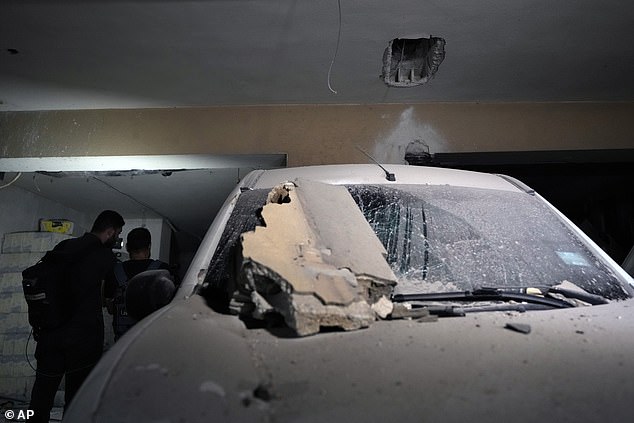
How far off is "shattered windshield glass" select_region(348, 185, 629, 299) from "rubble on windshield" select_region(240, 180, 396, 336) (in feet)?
0.49

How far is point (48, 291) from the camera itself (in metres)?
3.42

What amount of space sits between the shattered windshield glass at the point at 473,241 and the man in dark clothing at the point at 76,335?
2548 mm

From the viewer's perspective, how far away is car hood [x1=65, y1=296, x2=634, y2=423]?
37.9 inches

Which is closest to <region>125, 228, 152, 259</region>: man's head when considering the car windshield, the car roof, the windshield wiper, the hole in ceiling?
the car roof

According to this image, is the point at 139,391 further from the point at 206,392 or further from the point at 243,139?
the point at 243,139

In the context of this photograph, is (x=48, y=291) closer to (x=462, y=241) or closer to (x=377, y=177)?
(x=377, y=177)

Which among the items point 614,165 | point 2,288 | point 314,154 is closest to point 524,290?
point 314,154

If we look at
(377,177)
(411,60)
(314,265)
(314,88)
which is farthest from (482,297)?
(314,88)

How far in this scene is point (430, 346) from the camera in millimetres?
1245

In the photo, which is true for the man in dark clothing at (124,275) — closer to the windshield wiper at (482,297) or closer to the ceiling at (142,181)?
the ceiling at (142,181)

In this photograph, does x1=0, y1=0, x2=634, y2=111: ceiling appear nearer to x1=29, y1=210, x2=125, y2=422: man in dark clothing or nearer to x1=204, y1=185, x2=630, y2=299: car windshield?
x1=29, y1=210, x2=125, y2=422: man in dark clothing

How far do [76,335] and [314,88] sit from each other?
10.3 feet

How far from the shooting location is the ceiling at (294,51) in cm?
338

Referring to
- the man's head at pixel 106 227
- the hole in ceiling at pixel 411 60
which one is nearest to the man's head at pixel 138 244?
the man's head at pixel 106 227
